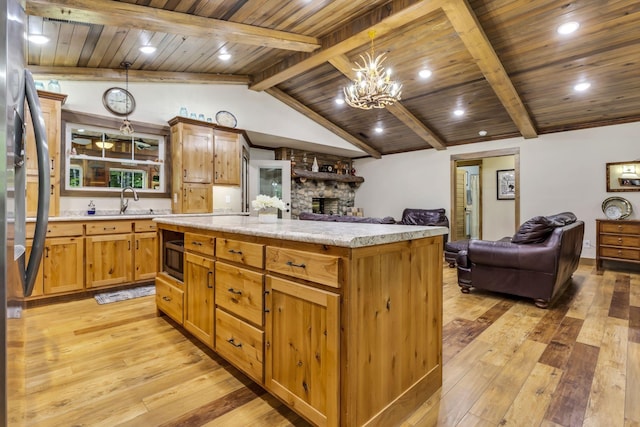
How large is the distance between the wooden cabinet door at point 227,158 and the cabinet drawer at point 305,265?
3.76 meters

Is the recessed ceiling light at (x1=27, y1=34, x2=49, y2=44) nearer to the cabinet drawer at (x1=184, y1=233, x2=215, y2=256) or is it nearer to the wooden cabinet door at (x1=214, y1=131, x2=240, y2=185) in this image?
the wooden cabinet door at (x1=214, y1=131, x2=240, y2=185)

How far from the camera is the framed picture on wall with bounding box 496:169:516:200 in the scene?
297 inches

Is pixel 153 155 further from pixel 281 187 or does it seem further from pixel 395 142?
pixel 395 142

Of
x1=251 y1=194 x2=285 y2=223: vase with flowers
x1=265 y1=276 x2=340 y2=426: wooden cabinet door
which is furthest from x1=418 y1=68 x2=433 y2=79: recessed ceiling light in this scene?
x1=265 y1=276 x2=340 y2=426: wooden cabinet door

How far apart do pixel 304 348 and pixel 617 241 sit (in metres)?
5.69

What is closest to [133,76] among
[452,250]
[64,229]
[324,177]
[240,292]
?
[64,229]

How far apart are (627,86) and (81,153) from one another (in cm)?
750

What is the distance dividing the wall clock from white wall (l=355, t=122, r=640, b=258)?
6035mm

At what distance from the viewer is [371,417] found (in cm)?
141

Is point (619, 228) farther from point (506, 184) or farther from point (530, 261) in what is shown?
point (506, 184)

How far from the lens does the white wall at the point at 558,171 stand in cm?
533

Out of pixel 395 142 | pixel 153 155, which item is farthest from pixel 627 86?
pixel 153 155

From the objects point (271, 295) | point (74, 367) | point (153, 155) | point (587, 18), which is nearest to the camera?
point (271, 295)

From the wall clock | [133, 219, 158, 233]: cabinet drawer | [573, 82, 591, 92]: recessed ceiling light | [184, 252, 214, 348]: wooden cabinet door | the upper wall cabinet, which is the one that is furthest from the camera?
[573, 82, 591, 92]: recessed ceiling light
